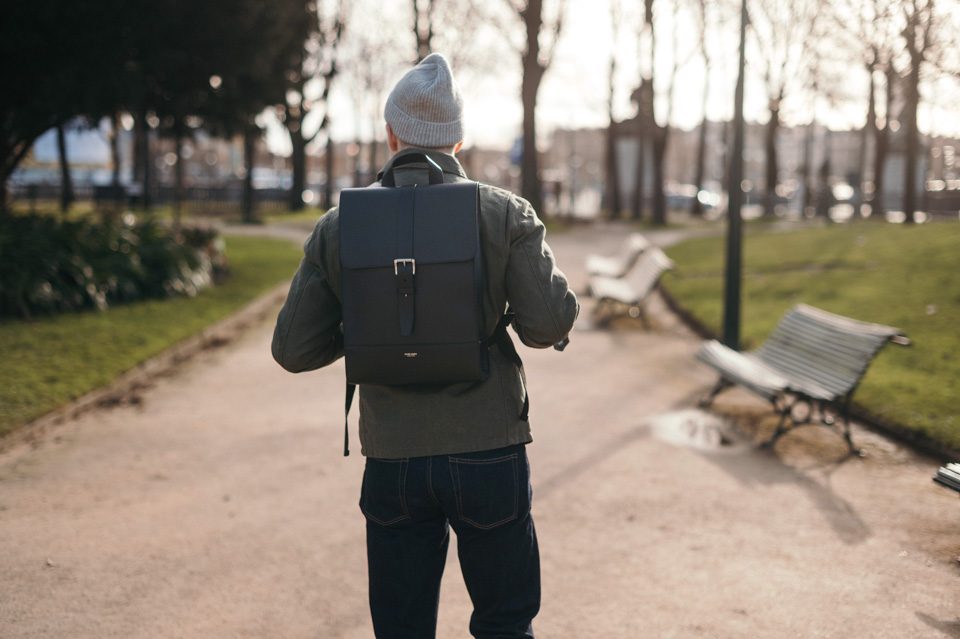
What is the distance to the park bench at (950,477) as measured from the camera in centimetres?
432

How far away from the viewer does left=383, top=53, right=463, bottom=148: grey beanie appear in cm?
267

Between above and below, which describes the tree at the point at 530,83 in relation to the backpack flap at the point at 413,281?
above

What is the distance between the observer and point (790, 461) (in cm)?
649

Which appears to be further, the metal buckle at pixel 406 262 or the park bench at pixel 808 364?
the park bench at pixel 808 364

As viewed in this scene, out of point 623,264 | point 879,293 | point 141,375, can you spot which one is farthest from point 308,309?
point 623,264

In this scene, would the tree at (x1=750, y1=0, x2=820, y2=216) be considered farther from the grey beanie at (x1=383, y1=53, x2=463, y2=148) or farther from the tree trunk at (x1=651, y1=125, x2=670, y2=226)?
the grey beanie at (x1=383, y1=53, x2=463, y2=148)

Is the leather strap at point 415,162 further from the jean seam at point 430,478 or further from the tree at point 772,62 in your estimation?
the tree at point 772,62

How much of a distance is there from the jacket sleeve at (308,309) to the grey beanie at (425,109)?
0.32m

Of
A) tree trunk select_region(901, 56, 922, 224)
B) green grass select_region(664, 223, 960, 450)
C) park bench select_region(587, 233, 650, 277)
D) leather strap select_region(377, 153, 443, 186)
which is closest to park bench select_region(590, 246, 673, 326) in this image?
park bench select_region(587, 233, 650, 277)

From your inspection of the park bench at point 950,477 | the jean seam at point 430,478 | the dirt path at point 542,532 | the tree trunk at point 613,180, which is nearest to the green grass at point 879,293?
the dirt path at point 542,532

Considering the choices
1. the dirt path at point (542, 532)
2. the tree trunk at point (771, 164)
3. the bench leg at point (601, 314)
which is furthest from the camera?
the tree trunk at point (771, 164)

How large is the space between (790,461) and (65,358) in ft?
20.3

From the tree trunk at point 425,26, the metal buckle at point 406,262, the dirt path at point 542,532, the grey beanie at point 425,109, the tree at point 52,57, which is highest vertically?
the tree trunk at point 425,26

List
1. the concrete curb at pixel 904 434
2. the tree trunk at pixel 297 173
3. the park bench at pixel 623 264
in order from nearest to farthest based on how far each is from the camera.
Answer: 1. the concrete curb at pixel 904 434
2. the park bench at pixel 623 264
3. the tree trunk at pixel 297 173
